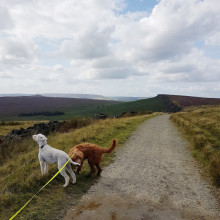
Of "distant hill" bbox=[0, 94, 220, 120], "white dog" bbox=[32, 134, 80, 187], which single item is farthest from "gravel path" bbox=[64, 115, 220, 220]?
"distant hill" bbox=[0, 94, 220, 120]

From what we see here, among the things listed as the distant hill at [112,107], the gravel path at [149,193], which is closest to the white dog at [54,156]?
the gravel path at [149,193]

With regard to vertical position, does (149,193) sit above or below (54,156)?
below

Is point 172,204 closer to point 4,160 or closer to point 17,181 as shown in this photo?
point 17,181

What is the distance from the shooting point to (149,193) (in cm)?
505

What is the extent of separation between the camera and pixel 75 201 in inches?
177

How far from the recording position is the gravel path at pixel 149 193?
4.11 metres

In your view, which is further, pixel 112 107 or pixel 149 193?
pixel 112 107

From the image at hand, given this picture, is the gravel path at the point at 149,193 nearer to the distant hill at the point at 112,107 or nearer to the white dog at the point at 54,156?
the white dog at the point at 54,156

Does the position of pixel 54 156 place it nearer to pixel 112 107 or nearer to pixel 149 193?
pixel 149 193

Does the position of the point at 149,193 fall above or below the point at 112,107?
above

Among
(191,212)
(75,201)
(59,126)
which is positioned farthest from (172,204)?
(59,126)

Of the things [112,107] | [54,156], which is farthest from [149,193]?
[112,107]

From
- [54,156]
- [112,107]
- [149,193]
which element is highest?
[54,156]

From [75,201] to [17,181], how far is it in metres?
1.95
